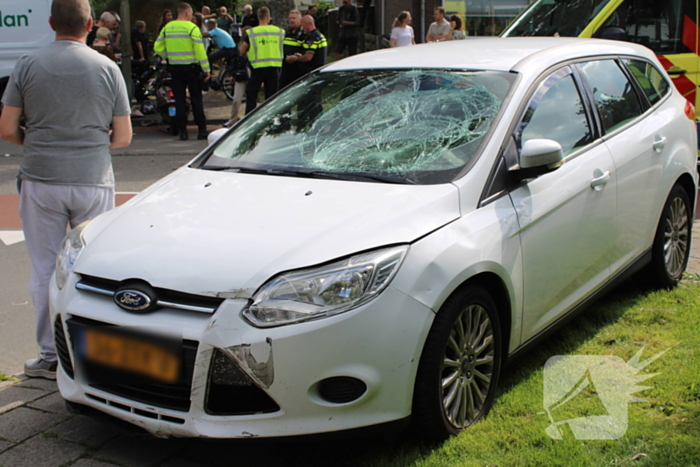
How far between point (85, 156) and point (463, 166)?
74.0 inches

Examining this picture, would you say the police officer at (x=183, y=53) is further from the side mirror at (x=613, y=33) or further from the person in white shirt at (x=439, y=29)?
the side mirror at (x=613, y=33)

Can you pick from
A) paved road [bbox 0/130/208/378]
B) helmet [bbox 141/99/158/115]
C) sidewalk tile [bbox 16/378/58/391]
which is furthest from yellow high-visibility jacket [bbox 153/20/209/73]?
sidewalk tile [bbox 16/378/58/391]

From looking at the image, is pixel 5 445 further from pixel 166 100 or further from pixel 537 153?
pixel 166 100

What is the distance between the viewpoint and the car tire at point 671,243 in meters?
4.75

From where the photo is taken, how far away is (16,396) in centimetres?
370

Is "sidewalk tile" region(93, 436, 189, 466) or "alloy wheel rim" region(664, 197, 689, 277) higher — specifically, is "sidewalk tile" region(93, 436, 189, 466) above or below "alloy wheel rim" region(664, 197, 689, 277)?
below

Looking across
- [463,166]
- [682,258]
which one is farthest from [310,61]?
[463,166]

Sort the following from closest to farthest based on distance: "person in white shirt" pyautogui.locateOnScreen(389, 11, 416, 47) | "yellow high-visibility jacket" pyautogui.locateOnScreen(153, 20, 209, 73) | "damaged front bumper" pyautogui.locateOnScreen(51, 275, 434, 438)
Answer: "damaged front bumper" pyautogui.locateOnScreen(51, 275, 434, 438) < "yellow high-visibility jacket" pyautogui.locateOnScreen(153, 20, 209, 73) < "person in white shirt" pyautogui.locateOnScreen(389, 11, 416, 47)

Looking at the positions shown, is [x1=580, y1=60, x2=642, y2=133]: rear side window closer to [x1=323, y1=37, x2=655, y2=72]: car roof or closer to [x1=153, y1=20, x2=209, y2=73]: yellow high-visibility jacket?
[x1=323, y1=37, x2=655, y2=72]: car roof

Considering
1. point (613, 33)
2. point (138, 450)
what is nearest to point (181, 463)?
point (138, 450)

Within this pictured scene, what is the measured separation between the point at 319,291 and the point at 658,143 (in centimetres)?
277

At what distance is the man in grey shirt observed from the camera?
3704mm

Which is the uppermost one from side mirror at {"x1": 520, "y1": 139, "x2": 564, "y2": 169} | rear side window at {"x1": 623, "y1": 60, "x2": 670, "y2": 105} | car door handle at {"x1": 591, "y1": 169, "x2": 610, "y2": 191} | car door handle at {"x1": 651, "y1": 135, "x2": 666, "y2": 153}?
rear side window at {"x1": 623, "y1": 60, "x2": 670, "y2": 105}

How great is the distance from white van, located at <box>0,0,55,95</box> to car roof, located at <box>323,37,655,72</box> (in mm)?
10218
